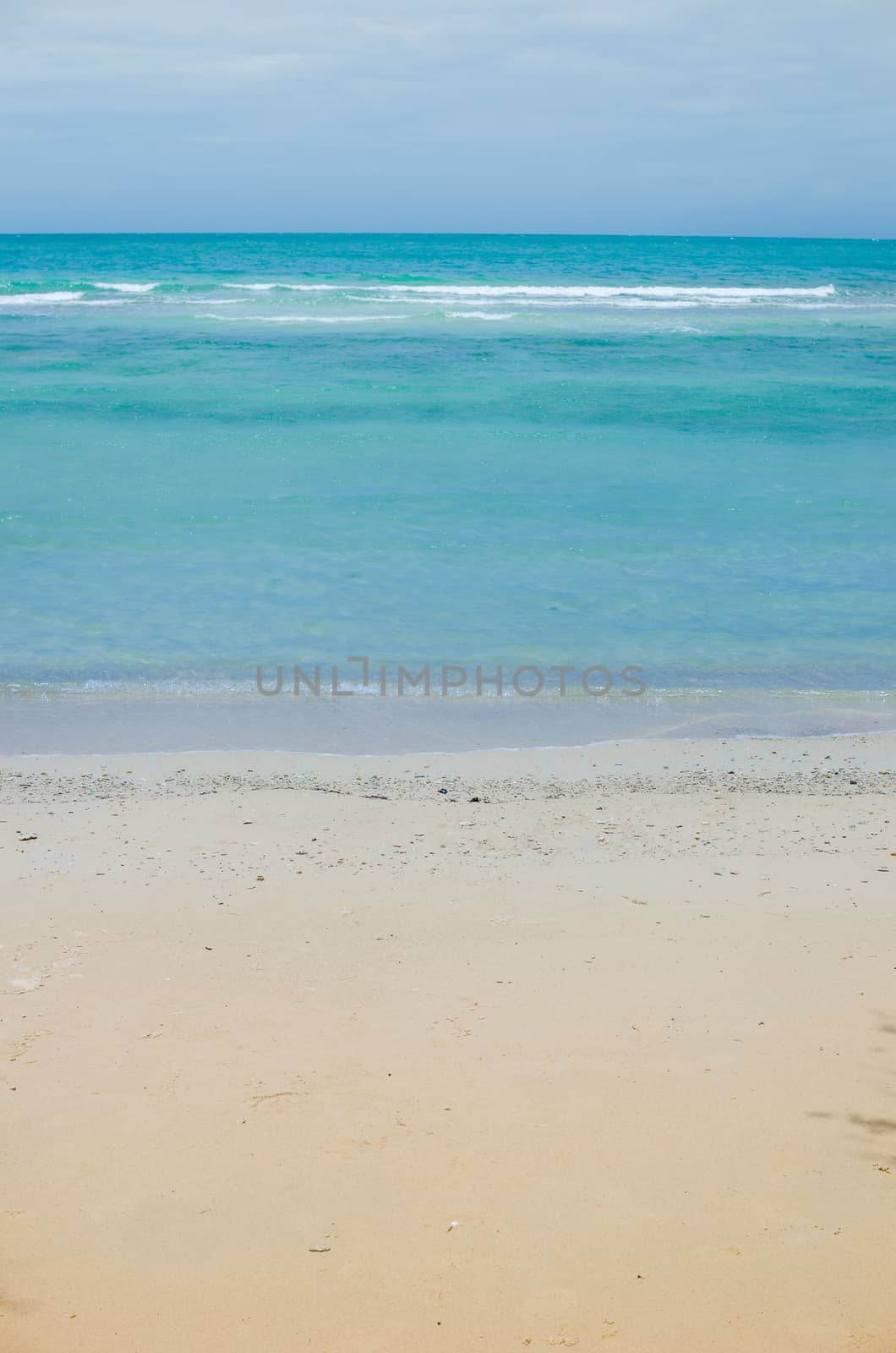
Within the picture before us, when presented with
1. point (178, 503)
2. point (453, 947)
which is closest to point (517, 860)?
point (453, 947)

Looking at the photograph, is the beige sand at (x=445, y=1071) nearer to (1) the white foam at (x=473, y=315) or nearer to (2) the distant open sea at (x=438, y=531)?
(2) the distant open sea at (x=438, y=531)

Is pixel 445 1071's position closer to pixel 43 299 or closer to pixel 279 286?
pixel 43 299

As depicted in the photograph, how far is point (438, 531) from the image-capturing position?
11.8 metres

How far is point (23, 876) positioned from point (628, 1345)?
3.32 meters

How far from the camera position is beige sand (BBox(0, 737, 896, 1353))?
2.87m

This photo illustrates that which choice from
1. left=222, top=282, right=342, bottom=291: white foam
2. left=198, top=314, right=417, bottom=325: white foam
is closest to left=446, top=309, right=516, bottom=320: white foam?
left=198, top=314, right=417, bottom=325: white foam

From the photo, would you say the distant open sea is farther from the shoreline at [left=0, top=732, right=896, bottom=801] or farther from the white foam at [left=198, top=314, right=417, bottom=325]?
the white foam at [left=198, top=314, right=417, bottom=325]

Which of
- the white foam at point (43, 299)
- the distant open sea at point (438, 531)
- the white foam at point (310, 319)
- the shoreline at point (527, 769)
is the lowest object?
the shoreline at point (527, 769)

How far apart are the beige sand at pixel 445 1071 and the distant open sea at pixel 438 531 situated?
5.27 ft

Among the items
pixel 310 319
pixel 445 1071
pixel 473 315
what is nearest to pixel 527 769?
pixel 445 1071

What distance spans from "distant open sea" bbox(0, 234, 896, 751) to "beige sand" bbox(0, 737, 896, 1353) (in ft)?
5.27

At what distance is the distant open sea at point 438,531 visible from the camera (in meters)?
7.64

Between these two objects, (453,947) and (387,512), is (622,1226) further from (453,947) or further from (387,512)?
(387,512)

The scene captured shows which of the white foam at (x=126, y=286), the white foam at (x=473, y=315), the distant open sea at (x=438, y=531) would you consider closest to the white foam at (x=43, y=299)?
the white foam at (x=126, y=286)
